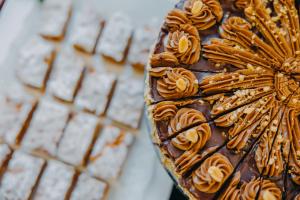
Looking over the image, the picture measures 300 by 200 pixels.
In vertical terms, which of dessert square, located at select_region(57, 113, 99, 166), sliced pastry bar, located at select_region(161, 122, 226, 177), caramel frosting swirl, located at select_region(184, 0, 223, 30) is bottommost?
dessert square, located at select_region(57, 113, 99, 166)

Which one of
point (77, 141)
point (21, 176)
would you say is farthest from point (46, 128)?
point (21, 176)

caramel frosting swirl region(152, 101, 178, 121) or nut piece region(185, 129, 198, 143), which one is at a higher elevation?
caramel frosting swirl region(152, 101, 178, 121)

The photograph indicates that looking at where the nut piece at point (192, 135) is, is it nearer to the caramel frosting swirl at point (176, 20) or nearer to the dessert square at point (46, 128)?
the caramel frosting swirl at point (176, 20)

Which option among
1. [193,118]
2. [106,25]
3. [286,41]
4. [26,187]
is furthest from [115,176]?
[286,41]

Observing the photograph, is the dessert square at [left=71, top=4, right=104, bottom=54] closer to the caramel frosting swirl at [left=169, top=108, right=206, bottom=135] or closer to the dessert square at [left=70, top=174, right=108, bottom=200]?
the dessert square at [left=70, top=174, right=108, bottom=200]

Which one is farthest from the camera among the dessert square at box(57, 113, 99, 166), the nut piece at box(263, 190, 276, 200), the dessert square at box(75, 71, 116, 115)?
the dessert square at box(75, 71, 116, 115)

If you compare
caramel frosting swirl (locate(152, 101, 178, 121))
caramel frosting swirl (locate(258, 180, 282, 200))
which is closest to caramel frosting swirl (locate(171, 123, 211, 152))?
caramel frosting swirl (locate(152, 101, 178, 121))
